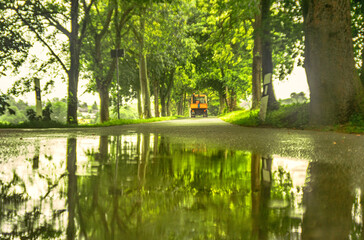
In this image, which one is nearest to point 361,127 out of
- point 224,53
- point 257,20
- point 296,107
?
point 296,107

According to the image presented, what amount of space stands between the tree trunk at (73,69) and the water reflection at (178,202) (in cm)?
1264

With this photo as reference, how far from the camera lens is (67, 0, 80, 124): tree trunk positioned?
14.9 meters

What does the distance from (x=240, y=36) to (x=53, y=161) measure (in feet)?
59.8

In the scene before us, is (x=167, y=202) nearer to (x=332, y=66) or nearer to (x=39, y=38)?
(x=332, y=66)

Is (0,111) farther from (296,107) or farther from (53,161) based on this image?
(296,107)

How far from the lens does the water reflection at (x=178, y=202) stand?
1338 mm

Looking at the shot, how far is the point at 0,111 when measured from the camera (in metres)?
8.84

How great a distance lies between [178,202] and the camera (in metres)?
1.77

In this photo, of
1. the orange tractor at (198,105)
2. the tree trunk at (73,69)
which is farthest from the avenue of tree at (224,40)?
the orange tractor at (198,105)

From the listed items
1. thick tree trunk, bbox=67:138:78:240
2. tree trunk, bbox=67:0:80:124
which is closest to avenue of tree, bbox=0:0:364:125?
tree trunk, bbox=67:0:80:124

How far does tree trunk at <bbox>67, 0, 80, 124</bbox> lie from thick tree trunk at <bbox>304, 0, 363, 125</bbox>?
11.4 metres

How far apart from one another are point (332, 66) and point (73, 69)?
12213mm

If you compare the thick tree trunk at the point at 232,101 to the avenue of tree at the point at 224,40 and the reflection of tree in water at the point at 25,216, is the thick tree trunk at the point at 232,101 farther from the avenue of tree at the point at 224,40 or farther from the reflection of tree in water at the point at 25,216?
the reflection of tree in water at the point at 25,216

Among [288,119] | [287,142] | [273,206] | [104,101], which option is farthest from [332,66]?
[104,101]
